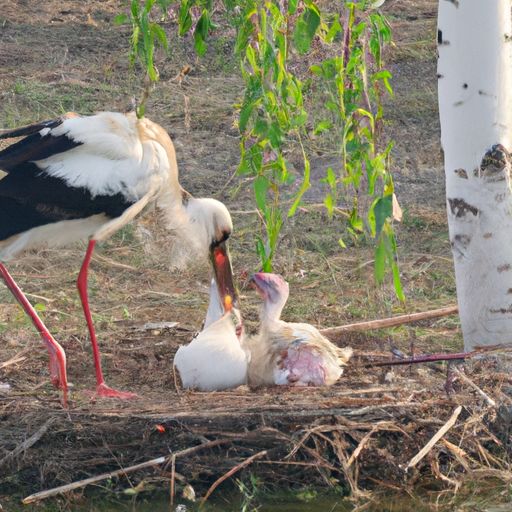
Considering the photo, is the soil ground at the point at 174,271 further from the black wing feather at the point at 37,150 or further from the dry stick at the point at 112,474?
the black wing feather at the point at 37,150

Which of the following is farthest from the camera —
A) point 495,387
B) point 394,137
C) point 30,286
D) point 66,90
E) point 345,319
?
point 66,90

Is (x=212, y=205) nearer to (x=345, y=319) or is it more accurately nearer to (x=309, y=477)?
(x=345, y=319)

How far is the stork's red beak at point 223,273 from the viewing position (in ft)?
21.8

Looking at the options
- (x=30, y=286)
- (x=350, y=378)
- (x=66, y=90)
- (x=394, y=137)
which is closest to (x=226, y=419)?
(x=350, y=378)

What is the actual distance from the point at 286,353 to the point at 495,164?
52.5 inches

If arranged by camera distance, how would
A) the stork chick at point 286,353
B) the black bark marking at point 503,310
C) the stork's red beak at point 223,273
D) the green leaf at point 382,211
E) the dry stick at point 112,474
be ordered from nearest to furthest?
the dry stick at point 112,474
the green leaf at point 382,211
the stork chick at point 286,353
the black bark marking at point 503,310
the stork's red beak at point 223,273

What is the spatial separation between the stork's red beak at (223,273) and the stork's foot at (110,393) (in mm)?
850

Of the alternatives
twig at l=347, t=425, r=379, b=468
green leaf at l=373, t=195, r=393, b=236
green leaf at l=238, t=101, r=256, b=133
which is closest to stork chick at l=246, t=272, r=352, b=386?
twig at l=347, t=425, r=379, b=468

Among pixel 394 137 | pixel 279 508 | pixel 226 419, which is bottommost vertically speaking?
pixel 279 508

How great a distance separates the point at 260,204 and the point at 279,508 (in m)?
1.37

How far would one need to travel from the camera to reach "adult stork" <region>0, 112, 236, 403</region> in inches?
243

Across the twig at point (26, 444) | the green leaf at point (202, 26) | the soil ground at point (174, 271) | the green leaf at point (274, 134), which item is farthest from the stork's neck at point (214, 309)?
the green leaf at point (202, 26)

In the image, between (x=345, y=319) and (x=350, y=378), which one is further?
(x=345, y=319)

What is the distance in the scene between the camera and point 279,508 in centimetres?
509
